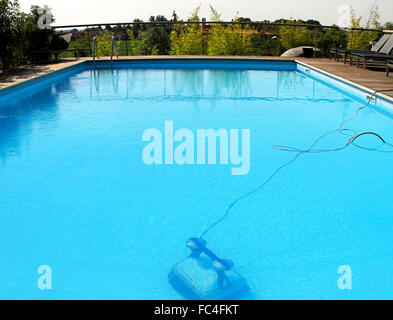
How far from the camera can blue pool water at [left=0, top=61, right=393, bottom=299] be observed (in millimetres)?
2529

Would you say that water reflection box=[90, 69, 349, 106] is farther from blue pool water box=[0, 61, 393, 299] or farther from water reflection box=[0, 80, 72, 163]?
blue pool water box=[0, 61, 393, 299]

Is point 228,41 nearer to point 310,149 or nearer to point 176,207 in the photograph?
point 310,149

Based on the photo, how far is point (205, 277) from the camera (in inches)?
95.5

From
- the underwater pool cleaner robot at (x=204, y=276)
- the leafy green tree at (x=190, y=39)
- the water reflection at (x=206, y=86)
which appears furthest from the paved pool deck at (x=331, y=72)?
the underwater pool cleaner robot at (x=204, y=276)

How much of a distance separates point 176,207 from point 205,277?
1.04 metres

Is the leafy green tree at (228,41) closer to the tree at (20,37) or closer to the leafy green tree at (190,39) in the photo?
the leafy green tree at (190,39)

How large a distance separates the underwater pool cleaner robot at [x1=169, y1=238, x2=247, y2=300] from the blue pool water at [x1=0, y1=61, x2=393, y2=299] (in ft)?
0.23

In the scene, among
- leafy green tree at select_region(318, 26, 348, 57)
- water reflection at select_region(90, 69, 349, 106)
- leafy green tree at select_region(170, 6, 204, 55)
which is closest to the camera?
water reflection at select_region(90, 69, 349, 106)

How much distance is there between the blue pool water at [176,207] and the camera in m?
2.53

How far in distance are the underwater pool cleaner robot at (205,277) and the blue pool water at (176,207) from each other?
0.23 feet

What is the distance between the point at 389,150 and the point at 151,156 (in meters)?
2.64

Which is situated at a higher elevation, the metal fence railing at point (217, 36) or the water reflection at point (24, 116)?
the metal fence railing at point (217, 36)

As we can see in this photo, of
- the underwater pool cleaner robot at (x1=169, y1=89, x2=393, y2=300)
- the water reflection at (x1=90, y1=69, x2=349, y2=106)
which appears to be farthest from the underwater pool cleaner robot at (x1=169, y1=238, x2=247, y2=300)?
the water reflection at (x1=90, y1=69, x2=349, y2=106)

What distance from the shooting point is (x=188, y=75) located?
10492 mm
